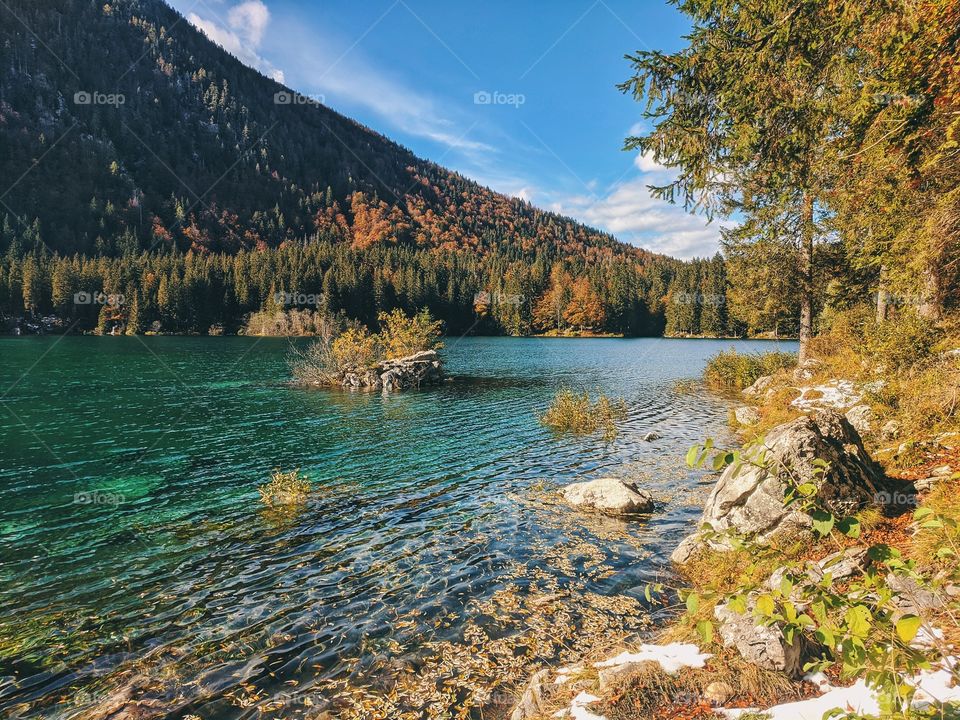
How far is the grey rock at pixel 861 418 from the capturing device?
15.8m

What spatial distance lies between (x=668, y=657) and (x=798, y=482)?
5349 millimetres

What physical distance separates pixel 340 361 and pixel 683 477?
32.8 metres

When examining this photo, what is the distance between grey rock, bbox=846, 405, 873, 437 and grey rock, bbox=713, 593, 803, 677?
40.0 ft

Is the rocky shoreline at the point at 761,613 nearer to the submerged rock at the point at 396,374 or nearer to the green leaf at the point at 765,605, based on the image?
the green leaf at the point at 765,605

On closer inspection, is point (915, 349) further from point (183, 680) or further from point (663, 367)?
point (663, 367)

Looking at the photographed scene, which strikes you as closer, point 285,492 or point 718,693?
point 718,693

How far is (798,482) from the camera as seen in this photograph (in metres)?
10.0

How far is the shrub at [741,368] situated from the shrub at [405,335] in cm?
2587

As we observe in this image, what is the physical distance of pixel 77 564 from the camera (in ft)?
37.7

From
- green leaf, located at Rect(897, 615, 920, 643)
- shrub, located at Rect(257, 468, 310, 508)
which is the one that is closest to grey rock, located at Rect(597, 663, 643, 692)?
green leaf, located at Rect(897, 615, 920, 643)

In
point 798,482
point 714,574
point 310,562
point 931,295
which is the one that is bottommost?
point 310,562

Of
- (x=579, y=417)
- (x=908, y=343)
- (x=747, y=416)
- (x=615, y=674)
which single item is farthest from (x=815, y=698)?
(x=747, y=416)

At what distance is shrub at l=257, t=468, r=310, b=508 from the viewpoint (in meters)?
15.3

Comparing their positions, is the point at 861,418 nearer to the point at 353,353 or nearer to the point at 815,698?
the point at 815,698
